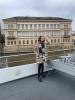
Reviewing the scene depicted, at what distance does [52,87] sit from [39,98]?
0.57 m

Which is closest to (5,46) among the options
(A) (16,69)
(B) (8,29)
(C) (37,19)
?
(B) (8,29)

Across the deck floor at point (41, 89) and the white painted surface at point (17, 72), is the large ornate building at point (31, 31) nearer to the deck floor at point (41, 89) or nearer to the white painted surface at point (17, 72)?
the white painted surface at point (17, 72)

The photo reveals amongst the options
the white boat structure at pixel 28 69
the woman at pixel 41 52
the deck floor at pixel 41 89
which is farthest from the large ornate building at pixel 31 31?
the deck floor at pixel 41 89

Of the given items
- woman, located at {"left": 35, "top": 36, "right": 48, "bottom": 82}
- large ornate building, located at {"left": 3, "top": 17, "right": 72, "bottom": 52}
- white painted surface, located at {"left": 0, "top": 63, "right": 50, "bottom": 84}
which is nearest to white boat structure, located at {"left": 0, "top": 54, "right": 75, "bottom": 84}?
white painted surface, located at {"left": 0, "top": 63, "right": 50, "bottom": 84}

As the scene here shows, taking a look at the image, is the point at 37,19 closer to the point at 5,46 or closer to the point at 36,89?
the point at 5,46

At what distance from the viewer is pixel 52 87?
3.74 metres

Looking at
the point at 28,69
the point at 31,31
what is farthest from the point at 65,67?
the point at 31,31

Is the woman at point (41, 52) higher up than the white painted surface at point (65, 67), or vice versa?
the woman at point (41, 52)

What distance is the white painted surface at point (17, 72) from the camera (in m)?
3.97

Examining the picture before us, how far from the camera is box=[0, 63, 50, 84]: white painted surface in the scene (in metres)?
3.97

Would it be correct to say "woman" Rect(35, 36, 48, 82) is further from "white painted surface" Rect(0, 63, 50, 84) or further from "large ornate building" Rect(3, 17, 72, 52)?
"large ornate building" Rect(3, 17, 72, 52)

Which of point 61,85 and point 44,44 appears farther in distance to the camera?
point 44,44

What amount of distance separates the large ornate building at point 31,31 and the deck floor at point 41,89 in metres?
50.2

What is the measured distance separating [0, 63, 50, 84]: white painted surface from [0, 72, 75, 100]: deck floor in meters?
0.10
